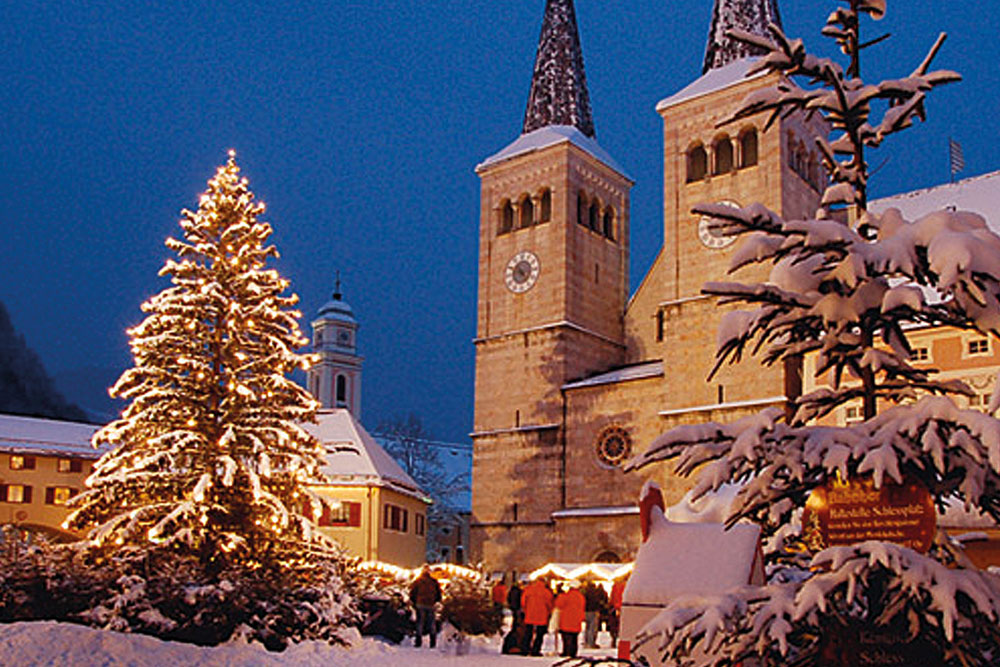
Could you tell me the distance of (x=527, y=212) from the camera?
47.4 m

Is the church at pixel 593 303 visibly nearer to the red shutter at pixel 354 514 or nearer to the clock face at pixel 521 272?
the clock face at pixel 521 272

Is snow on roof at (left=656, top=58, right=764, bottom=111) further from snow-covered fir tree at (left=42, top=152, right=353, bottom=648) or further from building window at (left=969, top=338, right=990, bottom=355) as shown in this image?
snow-covered fir tree at (left=42, top=152, right=353, bottom=648)

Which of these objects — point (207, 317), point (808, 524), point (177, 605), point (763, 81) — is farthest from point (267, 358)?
point (763, 81)

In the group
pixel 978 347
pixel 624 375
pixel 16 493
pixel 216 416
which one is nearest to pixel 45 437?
pixel 16 493

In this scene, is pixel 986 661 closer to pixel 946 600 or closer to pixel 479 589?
pixel 946 600

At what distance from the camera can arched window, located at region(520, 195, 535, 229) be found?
47.1 meters

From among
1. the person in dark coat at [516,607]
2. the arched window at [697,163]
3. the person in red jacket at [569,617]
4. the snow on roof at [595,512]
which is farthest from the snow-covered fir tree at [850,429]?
the arched window at [697,163]

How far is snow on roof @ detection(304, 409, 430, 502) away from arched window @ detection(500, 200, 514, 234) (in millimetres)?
11291

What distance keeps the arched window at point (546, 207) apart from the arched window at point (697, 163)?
7.13m

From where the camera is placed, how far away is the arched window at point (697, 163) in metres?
41.0

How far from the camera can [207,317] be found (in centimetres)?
2033

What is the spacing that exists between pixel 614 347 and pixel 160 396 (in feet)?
97.2

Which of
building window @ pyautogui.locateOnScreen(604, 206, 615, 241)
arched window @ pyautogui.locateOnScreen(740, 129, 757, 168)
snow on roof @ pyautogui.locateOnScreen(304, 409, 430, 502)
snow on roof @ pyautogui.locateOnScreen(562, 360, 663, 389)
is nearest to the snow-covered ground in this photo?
snow on roof @ pyautogui.locateOnScreen(304, 409, 430, 502)

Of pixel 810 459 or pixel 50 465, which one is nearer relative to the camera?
pixel 810 459
